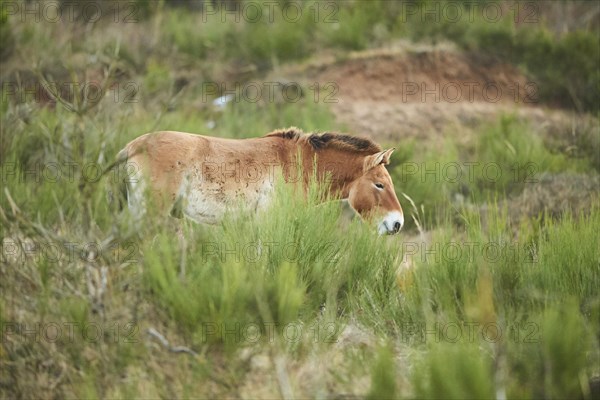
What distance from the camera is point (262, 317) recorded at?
5941mm

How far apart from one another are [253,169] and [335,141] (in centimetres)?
109

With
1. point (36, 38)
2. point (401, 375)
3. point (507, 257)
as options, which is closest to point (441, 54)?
point (36, 38)

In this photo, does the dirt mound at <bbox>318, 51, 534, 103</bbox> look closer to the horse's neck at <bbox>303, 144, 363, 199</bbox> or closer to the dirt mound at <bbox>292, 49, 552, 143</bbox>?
the dirt mound at <bbox>292, 49, 552, 143</bbox>

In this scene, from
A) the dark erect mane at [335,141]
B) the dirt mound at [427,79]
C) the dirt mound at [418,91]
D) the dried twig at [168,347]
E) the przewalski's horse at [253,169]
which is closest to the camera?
the dried twig at [168,347]

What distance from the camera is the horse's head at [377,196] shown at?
869 cm

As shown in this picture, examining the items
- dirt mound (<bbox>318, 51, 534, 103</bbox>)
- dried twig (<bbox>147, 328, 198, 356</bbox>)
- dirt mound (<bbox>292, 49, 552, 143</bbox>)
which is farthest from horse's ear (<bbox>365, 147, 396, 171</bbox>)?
dirt mound (<bbox>318, 51, 534, 103</bbox>)

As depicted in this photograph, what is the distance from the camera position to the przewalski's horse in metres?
8.04

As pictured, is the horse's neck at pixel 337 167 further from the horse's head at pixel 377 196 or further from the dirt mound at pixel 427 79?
the dirt mound at pixel 427 79

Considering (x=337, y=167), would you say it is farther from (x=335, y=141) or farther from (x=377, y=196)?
(x=377, y=196)

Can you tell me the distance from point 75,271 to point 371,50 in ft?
34.3

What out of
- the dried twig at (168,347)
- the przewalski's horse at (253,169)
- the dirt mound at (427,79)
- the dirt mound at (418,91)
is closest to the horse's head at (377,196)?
the przewalski's horse at (253,169)

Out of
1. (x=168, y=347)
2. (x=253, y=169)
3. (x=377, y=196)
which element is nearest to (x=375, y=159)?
(x=377, y=196)

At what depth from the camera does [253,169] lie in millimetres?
8422

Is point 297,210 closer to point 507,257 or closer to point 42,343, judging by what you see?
point 507,257
